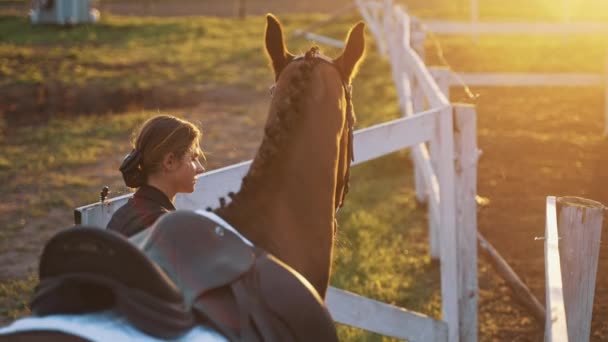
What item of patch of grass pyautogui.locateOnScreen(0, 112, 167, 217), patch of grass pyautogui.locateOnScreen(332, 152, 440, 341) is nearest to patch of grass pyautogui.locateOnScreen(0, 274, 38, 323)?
patch of grass pyautogui.locateOnScreen(0, 112, 167, 217)

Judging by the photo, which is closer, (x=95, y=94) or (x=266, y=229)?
(x=266, y=229)

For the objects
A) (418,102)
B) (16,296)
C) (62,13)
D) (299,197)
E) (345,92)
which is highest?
(345,92)

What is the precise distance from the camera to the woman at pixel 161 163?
312 cm

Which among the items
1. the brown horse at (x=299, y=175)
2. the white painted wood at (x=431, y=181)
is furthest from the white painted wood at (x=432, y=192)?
the brown horse at (x=299, y=175)

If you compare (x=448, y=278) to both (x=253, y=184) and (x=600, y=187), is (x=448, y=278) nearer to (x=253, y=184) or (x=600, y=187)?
(x=253, y=184)

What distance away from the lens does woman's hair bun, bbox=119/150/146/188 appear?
3.13 metres

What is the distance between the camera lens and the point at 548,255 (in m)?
2.94

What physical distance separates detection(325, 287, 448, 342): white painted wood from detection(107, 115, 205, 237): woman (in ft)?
3.01

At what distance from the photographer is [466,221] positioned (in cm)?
438

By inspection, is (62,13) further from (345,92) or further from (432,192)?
(345,92)

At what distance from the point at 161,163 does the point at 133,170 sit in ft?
0.34

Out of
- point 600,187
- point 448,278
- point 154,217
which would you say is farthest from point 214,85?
point 154,217

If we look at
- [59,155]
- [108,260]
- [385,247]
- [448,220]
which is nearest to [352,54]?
[108,260]

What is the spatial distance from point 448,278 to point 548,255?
1.50 metres
